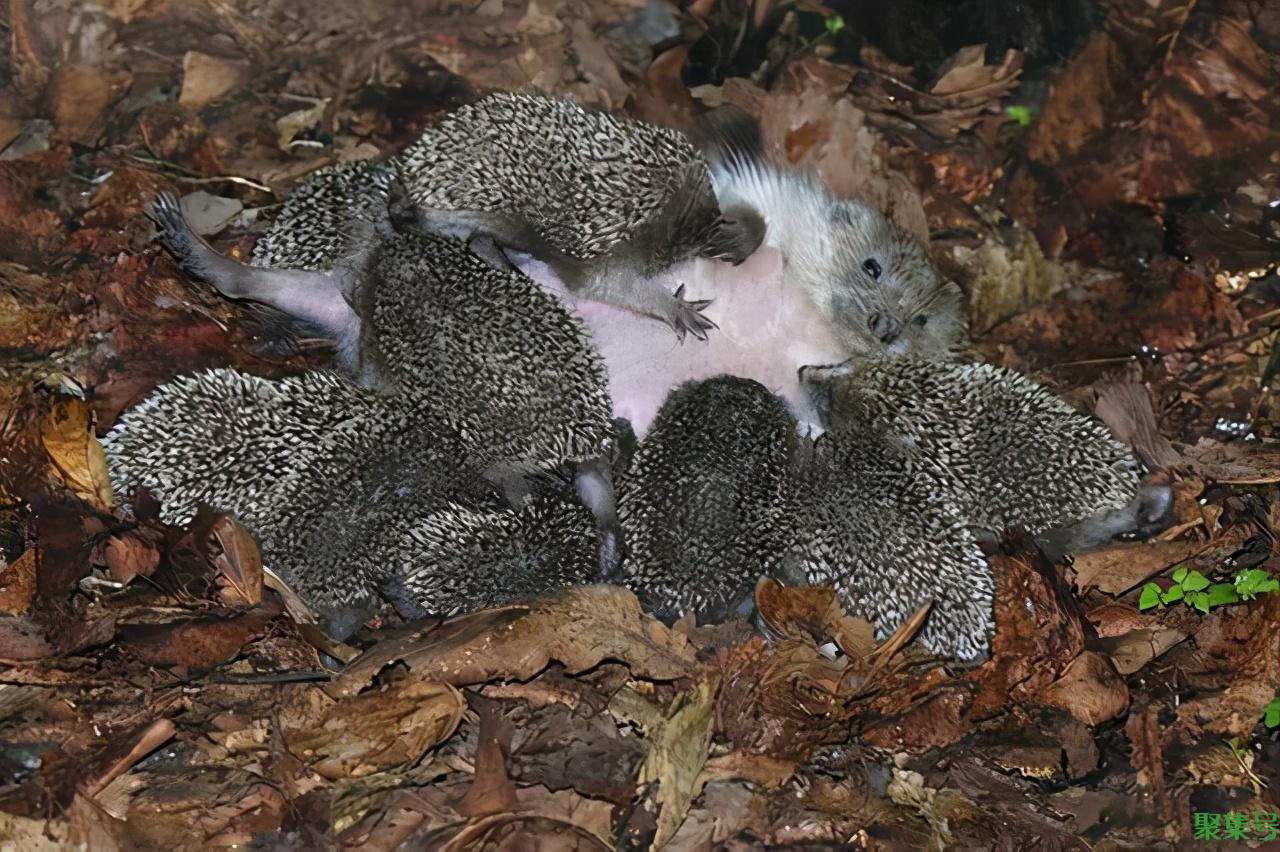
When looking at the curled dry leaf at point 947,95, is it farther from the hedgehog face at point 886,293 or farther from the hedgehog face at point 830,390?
the hedgehog face at point 830,390

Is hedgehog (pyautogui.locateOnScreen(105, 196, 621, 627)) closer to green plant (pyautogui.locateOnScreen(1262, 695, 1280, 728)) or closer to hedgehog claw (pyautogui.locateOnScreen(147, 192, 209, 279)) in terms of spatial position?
hedgehog claw (pyautogui.locateOnScreen(147, 192, 209, 279))

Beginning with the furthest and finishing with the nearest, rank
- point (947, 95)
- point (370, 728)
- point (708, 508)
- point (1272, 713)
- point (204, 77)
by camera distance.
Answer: point (947, 95)
point (204, 77)
point (1272, 713)
point (708, 508)
point (370, 728)

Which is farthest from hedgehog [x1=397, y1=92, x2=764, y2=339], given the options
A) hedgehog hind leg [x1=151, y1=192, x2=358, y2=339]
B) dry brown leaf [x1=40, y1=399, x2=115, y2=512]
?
dry brown leaf [x1=40, y1=399, x2=115, y2=512]

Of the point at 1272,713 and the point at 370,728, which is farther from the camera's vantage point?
the point at 1272,713

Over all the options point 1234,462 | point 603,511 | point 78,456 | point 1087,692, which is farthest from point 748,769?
point 78,456

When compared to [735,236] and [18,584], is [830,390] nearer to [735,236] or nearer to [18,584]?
[735,236]
